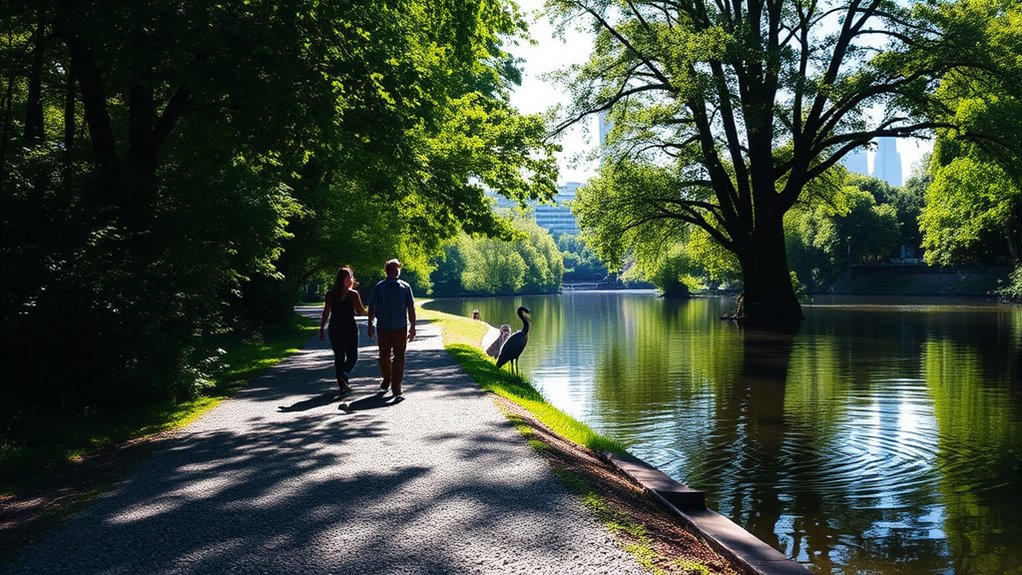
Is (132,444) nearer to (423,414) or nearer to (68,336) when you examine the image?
(68,336)

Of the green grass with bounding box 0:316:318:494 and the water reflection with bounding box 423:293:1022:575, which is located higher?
the green grass with bounding box 0:316:318:494

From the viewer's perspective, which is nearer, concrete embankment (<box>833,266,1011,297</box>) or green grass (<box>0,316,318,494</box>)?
green grass (<box>0,316,318,494</box>)

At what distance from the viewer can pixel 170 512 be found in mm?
5906

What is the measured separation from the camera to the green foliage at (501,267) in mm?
112438

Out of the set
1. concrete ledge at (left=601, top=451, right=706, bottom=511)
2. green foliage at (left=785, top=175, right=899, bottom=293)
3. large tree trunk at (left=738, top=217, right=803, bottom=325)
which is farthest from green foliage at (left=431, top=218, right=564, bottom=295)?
concrete ledge at (left=601, top=451, right=706, bottom=511)

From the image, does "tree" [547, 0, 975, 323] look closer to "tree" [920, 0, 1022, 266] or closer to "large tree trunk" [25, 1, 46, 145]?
"tree" [920, 0, 1022, 266]

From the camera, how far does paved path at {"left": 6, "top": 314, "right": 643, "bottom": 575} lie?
15.9 ft

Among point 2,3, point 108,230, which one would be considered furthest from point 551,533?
point 2,3

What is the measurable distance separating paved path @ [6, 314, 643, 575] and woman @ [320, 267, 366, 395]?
2486mm

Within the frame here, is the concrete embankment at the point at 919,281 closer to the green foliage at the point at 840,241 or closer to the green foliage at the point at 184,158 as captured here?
the green foliage at the point at 840,241

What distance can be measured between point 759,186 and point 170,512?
3051 centimetres

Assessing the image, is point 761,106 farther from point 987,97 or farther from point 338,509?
point 338,509

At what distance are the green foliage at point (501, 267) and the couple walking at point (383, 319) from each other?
8416 centimetres

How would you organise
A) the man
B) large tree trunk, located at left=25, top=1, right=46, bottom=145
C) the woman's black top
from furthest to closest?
the woman's black top → large tree trunk, located at left=25, top=1, right=46, bottom=145 → the man
